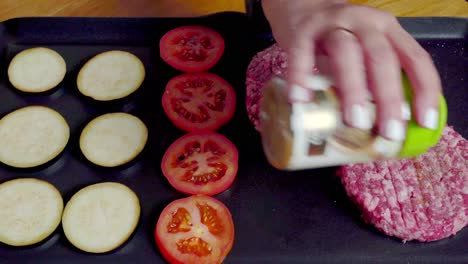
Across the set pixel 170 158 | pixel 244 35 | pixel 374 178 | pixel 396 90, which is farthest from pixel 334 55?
pixel 244 35

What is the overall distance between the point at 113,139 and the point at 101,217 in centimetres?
26

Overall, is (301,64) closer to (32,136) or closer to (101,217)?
(101,217)

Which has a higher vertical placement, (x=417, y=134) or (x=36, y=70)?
(x=417, y=134)

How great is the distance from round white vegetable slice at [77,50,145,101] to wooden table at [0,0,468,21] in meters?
0.28

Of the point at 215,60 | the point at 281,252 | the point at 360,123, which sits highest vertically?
the point at 360,123

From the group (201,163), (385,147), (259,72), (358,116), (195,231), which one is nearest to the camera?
(358,116)

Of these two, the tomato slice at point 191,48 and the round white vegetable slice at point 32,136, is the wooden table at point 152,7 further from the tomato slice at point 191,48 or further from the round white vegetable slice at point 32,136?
the round white vegetable slice at point 32,136

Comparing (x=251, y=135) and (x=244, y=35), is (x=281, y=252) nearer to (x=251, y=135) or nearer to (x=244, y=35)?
(x=251, y=135)

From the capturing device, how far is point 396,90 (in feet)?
3.34

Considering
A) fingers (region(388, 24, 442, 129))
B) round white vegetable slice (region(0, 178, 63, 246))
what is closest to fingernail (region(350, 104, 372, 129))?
fingers (region(388, 24, 442, 129))

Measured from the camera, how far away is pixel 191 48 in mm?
1806

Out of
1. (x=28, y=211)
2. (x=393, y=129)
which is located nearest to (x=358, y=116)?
(x=393, y=129)

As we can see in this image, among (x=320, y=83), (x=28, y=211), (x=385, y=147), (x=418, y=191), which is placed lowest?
(x=28, y=211)

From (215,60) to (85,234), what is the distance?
70 centimetres
